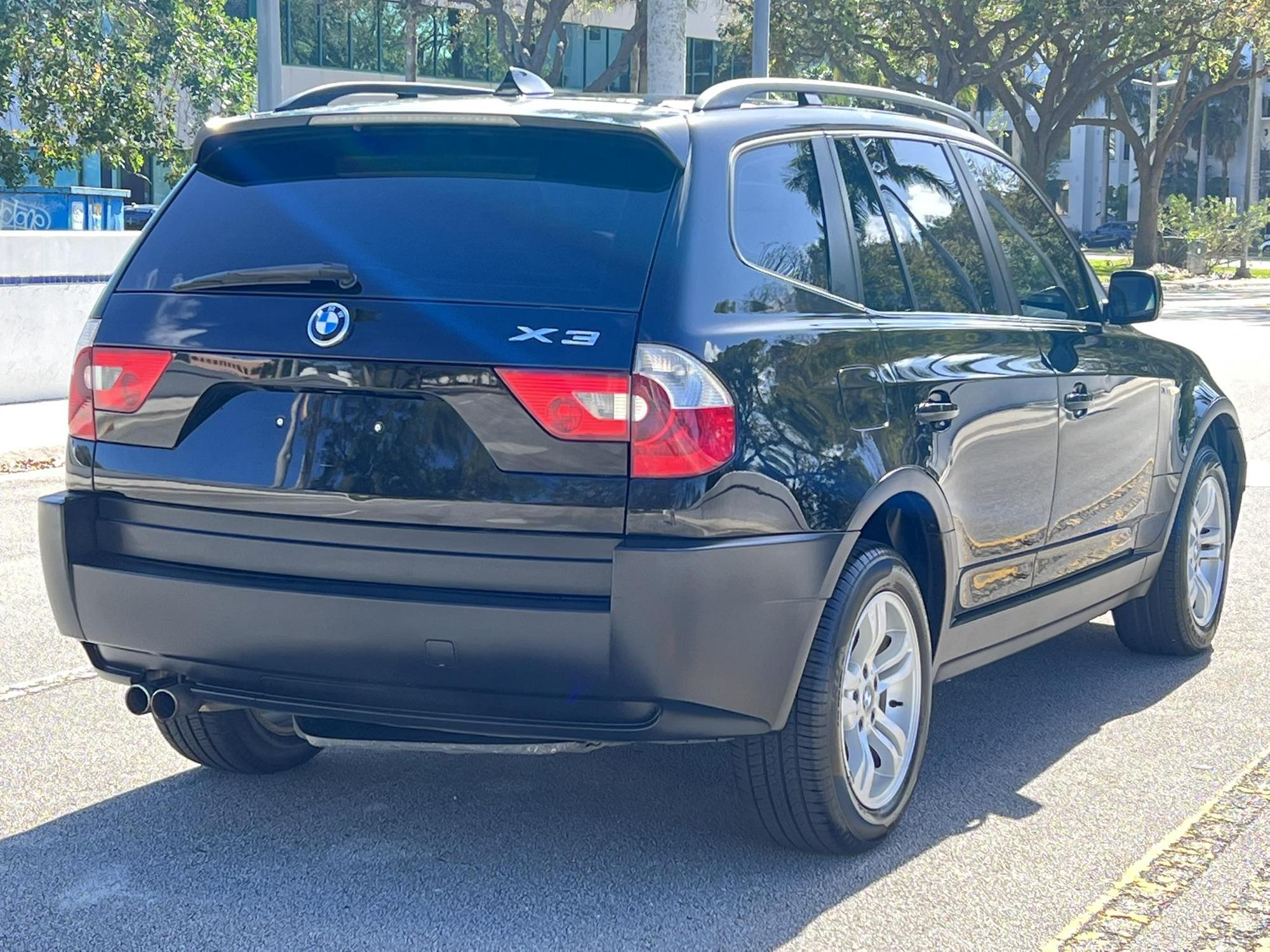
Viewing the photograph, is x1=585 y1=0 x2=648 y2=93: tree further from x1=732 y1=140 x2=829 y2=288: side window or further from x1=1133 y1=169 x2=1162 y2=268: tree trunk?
x1=732 y1=140 x2=829 y2=288: side window

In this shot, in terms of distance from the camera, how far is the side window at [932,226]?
4.87m

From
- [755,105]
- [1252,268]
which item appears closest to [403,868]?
[755,105]

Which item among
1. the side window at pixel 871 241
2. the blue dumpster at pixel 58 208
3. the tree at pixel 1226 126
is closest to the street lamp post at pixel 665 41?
the blue dumpster at pixel 58 208

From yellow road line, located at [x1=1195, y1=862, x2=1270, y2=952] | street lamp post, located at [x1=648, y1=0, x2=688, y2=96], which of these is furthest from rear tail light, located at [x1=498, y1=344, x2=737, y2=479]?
street lamp post, located at [x1=648, y1=0, x2=688, y2=96]

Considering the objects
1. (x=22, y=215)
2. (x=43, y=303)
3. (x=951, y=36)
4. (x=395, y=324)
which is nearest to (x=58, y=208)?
(x=22, y=215)

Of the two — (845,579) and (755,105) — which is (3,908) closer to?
(845,579)

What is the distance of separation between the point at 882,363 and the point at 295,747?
1957mm

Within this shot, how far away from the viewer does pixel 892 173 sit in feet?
16.2

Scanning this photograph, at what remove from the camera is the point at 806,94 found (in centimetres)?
488

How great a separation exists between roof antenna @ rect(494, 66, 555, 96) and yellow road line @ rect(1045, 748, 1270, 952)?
247 cm

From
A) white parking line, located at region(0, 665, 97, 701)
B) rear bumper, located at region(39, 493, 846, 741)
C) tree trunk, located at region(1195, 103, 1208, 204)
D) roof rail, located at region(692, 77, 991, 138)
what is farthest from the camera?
tree trunk, located at region(1195, 103, 1208, 204)

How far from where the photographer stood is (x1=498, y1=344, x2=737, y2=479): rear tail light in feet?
12.2

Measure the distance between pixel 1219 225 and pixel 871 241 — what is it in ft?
158

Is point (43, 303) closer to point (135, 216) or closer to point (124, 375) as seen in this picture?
point (124, 375)
